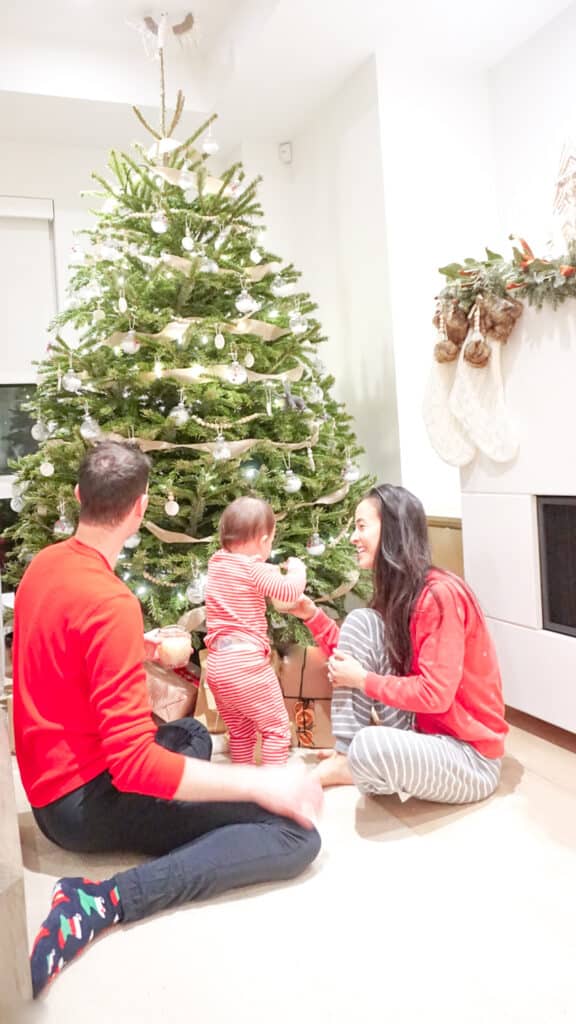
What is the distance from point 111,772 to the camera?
1.62 metres

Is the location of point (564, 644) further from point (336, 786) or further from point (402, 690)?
point (336, 786)

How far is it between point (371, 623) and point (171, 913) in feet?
3.21

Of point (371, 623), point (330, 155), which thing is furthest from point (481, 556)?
point (330, 155)

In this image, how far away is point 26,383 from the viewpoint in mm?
4293

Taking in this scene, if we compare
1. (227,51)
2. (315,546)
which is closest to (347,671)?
(315,546)

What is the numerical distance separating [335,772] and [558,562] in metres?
0.99

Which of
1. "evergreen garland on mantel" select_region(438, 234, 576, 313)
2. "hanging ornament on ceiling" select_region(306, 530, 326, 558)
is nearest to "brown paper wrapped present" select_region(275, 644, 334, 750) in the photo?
"hanging ornament on ceiling" select_region(306, 530, 326, 558)

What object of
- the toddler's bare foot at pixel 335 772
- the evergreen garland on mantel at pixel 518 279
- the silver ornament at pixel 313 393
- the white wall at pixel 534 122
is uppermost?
the white wall at pixel 534 122

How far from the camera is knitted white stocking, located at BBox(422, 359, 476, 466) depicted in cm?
280

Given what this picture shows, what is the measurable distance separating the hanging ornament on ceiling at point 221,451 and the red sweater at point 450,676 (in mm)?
868

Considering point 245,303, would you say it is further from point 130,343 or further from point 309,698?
point 309,698

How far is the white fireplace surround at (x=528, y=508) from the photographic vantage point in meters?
2.41

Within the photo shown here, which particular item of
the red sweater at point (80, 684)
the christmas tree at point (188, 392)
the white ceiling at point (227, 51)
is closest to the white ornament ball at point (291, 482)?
the christmas tree at point (188, 392)

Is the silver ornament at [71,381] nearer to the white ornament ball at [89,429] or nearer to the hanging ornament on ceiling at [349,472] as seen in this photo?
the white ornament ball at [89,429]
